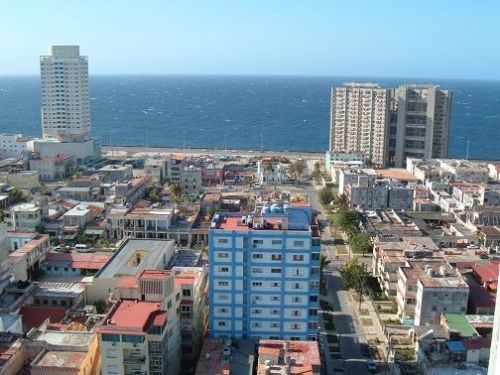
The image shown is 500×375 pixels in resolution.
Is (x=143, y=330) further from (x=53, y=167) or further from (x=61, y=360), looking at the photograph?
(x=53, y=167)

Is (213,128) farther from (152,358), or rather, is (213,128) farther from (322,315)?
(152,358)

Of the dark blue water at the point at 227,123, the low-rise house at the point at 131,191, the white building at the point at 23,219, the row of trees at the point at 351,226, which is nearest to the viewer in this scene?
the row of trees at the point at 351,226

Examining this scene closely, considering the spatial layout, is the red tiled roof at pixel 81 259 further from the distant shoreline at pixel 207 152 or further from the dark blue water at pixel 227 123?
the dark blue water at pixel 227 123

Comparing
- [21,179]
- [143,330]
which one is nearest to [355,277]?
[143,330]

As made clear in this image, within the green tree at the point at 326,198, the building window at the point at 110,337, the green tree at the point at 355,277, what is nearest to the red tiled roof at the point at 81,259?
the green tree at the point at 355,277

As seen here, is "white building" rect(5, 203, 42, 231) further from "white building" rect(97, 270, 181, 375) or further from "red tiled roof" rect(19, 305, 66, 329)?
"white building" rect(97, 270, 181, 375)
